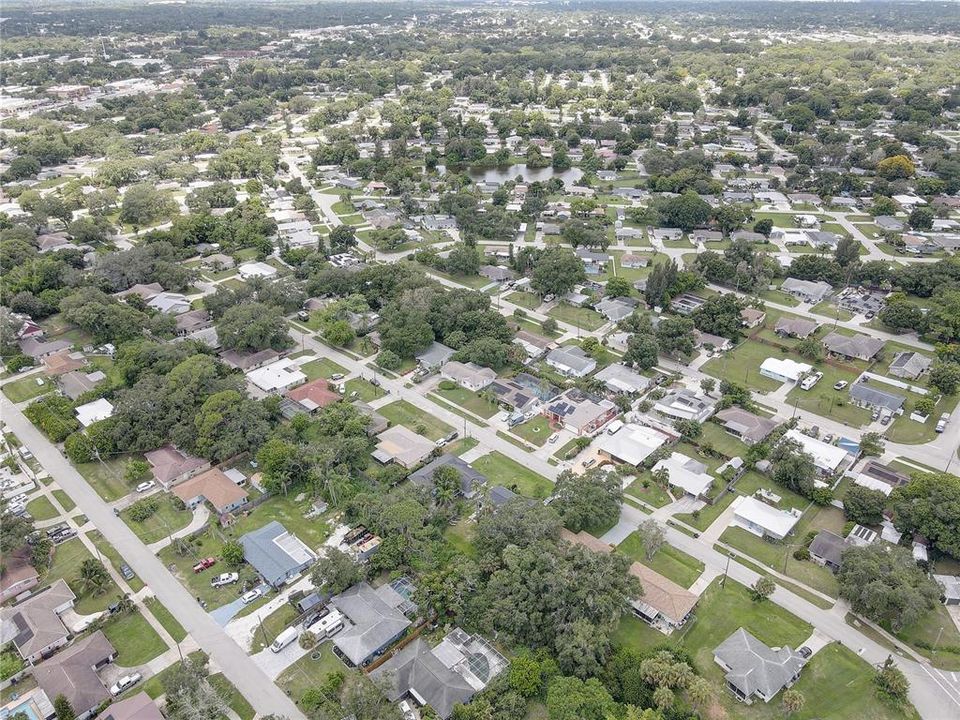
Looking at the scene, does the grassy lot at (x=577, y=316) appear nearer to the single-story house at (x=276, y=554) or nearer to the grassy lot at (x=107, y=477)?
the single-story house at (x=276, y=554)

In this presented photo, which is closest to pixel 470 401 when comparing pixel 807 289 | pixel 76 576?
pixel 76 576

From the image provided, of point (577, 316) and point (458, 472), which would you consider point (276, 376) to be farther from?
point (577, 316)

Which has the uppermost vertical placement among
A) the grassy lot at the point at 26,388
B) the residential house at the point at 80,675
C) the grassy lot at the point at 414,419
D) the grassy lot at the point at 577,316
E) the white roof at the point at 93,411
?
the residential house at the point at 80,675

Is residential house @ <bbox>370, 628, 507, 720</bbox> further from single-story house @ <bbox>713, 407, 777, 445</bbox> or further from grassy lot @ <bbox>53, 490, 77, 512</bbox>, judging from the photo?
single-story house @ <bbox>713, 407, 777, 445</bbox>

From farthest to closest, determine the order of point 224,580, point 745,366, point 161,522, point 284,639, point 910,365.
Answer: point 745,366 → point 910,365 → point 161,522 → point 224,580 → point 284,639

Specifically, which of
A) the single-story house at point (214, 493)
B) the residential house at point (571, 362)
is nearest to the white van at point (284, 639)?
the single-story house at point (214, 493)

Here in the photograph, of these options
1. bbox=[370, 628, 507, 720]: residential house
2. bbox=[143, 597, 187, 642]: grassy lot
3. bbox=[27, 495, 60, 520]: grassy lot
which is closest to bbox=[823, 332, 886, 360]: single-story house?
bbox=[370, 628, 507, 720]: residential house

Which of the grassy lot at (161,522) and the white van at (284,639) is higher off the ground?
the white van at (284,639)
